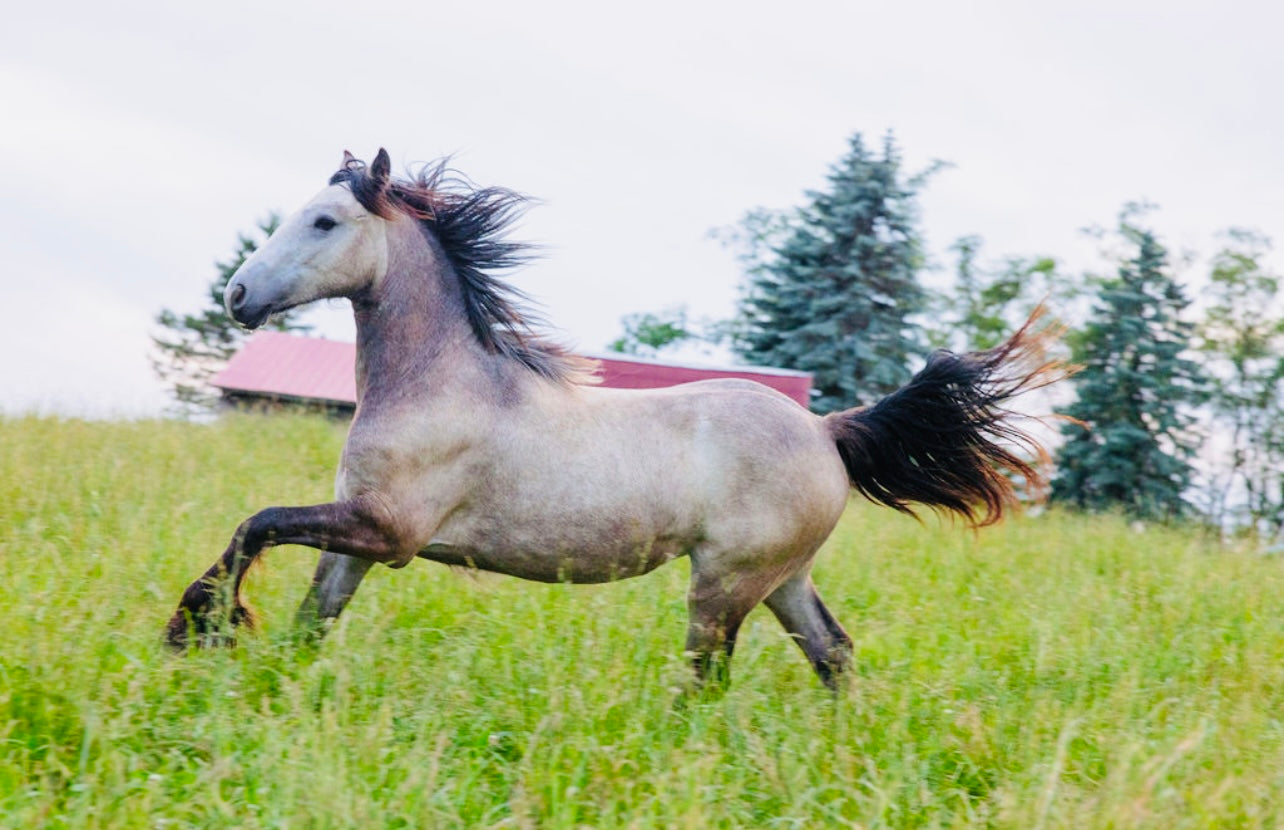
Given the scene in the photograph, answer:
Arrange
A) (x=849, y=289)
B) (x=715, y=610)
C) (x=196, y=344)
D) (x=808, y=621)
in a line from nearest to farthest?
(x=715, y=610) < (x=808, y=621) < (x=849, y=289) < (x=196, y=344)

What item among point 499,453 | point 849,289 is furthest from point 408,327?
point 849,289

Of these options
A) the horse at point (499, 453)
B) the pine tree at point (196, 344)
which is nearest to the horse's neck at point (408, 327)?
the horse at point (499, 453)

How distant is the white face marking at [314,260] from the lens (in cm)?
424

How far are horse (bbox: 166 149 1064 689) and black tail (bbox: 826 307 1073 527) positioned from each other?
3 cm

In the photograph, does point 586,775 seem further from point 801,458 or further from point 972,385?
point 972,385

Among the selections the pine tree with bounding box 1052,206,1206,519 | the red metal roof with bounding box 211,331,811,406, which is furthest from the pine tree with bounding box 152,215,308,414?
the pine tree with bounding box 1052,206,1206,519

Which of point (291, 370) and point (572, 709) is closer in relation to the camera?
point (572, 709)

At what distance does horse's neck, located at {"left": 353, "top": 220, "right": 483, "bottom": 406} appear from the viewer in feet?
14.5

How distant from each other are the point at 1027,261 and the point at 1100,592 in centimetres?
3750

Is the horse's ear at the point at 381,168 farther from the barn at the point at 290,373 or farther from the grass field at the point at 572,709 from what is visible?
the barn at the point at 290,373

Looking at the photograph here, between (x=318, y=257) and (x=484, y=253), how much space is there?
29.6 inches

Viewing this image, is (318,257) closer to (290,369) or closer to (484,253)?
(484,253)

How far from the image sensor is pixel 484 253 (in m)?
4.80

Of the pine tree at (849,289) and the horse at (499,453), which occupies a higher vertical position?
the pine tree at (849,289)
